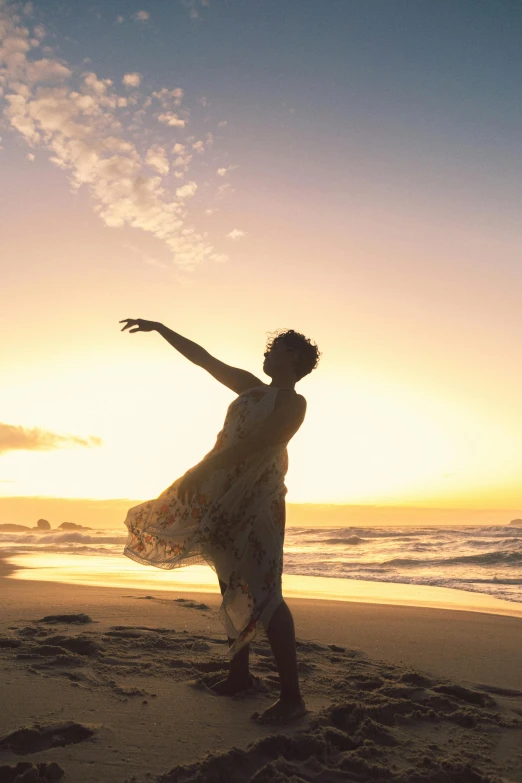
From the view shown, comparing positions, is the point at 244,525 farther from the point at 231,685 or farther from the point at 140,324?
the point at 140,324

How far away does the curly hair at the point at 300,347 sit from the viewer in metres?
3.53

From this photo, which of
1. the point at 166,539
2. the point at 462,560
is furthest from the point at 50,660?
the point at 462,560

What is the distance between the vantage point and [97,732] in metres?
2.63

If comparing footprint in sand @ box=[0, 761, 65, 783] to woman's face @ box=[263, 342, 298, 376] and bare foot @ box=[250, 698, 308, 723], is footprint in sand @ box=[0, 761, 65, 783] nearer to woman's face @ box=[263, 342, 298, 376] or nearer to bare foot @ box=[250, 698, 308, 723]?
bare foot @ box=[250, 698, 308, 723]

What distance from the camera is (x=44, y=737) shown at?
2.52 meters

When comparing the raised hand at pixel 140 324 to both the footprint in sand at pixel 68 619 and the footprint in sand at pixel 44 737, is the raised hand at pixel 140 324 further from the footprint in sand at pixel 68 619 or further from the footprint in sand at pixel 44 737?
the footprint in sand at pixel 68 619

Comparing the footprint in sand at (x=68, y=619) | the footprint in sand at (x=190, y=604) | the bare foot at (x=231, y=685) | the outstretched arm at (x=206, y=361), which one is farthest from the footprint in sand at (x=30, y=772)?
the footprint in sand at (x=190, y=604)

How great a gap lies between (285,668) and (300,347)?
1.76 metres

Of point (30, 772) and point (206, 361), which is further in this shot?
point (206, 361)

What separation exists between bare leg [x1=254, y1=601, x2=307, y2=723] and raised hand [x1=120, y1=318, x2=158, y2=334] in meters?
1.94

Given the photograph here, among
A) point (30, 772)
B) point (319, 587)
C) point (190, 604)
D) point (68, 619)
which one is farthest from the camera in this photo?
point (319, 587)

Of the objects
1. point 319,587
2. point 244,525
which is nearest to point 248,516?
point 244,525

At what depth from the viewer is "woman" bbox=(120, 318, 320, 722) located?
3164 millimetres

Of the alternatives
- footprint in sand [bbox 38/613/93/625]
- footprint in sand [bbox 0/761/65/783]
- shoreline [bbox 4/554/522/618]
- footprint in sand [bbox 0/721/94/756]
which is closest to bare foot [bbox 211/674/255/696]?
footprint in sand [bbox 0/721/94/756]
